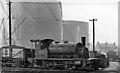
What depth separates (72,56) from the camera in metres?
26.5

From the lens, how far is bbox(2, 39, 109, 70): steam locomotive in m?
25.0

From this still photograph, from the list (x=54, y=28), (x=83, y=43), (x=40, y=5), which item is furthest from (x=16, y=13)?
(x=83, y=43)

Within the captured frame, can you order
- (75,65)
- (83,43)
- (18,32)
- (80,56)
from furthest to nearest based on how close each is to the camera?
(18,32) < (83,43) < (80,56) < (75,65)

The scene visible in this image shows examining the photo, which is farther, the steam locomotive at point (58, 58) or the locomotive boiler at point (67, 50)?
the locomotive boiler at point (67, 50)

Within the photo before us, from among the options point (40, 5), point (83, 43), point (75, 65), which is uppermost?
point (40, 5)

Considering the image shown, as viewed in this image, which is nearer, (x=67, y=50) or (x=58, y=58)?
(x=58, y=58)

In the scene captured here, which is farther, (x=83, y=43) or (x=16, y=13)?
(x=16, y=13)

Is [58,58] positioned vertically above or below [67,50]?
below

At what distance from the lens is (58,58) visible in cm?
2592

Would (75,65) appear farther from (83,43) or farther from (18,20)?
(18,20)

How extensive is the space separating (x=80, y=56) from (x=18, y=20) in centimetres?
1980

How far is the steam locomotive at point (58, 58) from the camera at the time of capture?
25.0 meters

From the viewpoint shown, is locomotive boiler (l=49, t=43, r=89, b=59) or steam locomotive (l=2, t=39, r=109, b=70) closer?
steam locomotive (l=2, t=39, r=109, b=70)

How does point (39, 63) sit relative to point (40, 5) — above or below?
below
